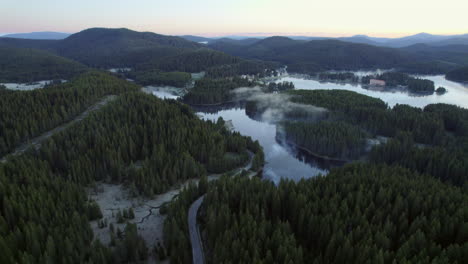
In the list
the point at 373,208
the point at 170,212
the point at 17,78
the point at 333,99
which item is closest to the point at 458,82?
the point at 333,99

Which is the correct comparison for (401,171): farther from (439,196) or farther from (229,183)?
(229,183)

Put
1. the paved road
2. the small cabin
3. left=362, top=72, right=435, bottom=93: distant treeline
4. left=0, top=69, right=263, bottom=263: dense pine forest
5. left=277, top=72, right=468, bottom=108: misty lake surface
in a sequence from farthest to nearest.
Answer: the small cabin < left=362, top=72, right=435, bottom=93: distant treeline < left=277, top=72, right=468, bottom=108: misty lake surface < the paved road < left=0, top=69, right=263, bottom=263: dense pine forest

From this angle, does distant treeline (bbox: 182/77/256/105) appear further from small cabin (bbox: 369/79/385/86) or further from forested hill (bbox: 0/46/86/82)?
forested hill (bbox: 0/46/86/82)

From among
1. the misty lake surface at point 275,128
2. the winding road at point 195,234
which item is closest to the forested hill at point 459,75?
the misty lake surface at point 275,128

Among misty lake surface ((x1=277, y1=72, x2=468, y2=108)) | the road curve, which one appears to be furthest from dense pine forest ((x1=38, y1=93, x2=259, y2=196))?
misty lake surface ((x1=277, y1=72, x2=468, y2=108))

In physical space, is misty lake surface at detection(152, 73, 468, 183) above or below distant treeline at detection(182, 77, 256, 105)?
below

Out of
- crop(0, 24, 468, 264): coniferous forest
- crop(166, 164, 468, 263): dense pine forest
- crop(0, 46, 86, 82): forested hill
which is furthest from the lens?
crop(0, 46, 86, 82): forested hill
